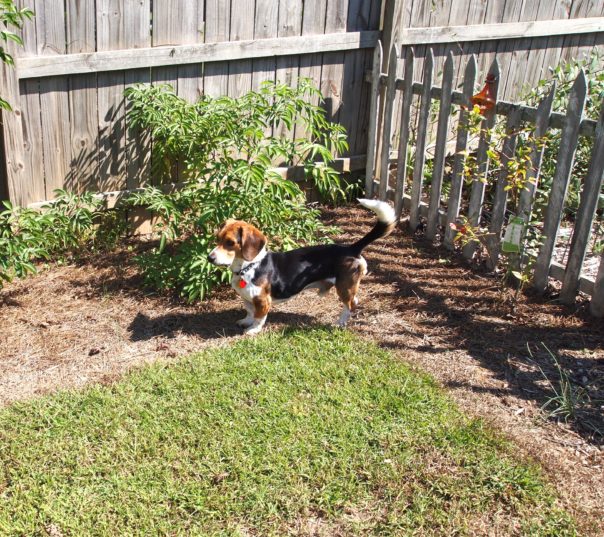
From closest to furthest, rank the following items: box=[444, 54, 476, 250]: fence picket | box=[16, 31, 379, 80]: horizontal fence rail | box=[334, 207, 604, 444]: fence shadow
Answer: box=[334, 207, 604, 444]: fence shadow → box=[16, 31, 379, 80]: horizontal fence rail → box=[444, 54, 476, 250]: fence picket

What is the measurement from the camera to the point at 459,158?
5934 millimetres

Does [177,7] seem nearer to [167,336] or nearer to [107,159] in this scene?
[107,159]

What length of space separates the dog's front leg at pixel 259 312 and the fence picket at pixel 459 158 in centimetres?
208

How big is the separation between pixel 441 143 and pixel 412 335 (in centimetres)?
204

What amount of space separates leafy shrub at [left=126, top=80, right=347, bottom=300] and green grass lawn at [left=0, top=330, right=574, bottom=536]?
3.52ft

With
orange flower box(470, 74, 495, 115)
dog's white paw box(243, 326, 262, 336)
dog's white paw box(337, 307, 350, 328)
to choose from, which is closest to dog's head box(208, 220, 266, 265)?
dog's white paw box(243, 326, 262, 336)

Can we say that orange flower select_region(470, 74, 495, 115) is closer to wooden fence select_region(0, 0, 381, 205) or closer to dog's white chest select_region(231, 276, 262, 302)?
wooden fence select_region(0, 0, 381, 205)

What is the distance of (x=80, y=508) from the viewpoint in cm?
323

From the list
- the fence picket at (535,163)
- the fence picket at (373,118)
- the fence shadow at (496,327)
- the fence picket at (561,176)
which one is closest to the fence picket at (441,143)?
the fence shadow at (496,327)

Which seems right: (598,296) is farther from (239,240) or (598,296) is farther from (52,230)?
(52,230)

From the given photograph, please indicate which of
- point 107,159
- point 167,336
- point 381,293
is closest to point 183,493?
point 167,336

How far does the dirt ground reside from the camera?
3.90 m

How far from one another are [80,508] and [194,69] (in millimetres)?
3944

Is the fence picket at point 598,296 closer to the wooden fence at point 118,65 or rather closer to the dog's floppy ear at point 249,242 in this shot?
the dog's floppy ear at point 249,242
